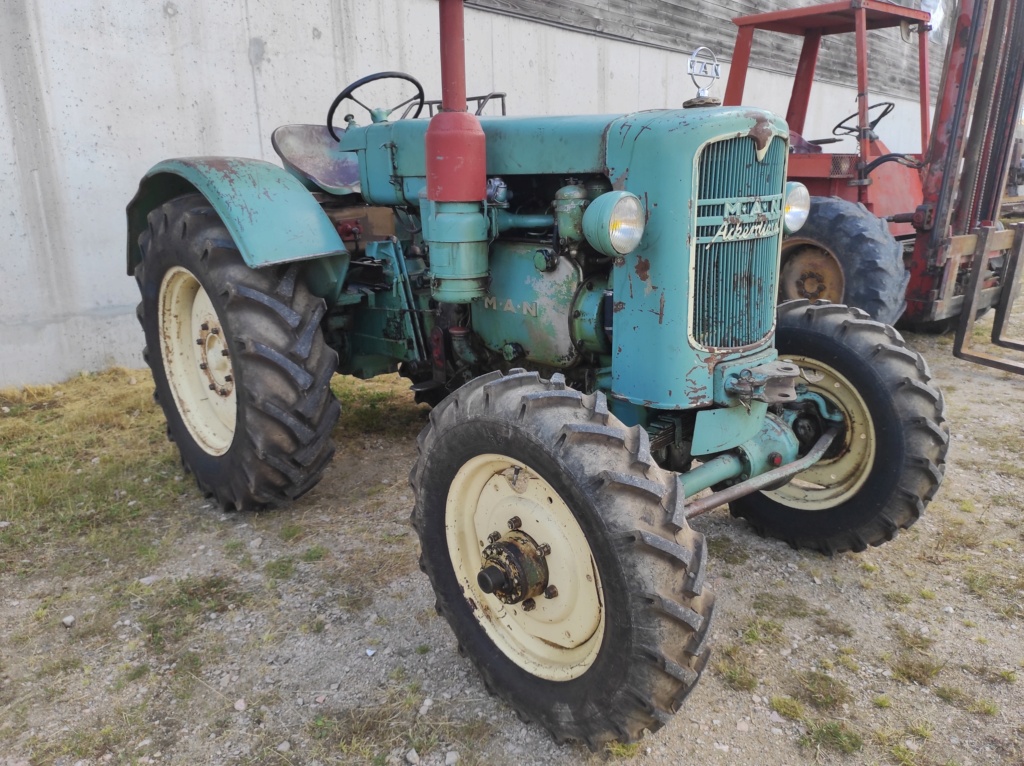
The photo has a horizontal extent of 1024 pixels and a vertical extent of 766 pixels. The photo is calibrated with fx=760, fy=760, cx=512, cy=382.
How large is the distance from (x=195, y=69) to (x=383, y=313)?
2969mm

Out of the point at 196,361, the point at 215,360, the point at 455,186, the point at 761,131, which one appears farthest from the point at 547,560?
the point at 196,361

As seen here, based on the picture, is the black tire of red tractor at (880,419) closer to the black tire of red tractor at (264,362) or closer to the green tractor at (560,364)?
the green tractor at (560,364)

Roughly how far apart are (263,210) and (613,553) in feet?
6.46

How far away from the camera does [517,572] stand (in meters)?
2.01

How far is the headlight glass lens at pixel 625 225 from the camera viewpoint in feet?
6.99

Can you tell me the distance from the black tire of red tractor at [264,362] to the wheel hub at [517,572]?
122 centimetres

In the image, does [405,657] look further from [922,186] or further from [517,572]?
[922,186]

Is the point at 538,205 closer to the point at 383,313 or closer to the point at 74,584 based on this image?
the point at 383,313

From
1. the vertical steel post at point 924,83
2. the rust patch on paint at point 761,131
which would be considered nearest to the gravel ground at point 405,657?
the rust patch on paint at point 761,131

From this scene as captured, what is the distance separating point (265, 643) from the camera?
2.45m

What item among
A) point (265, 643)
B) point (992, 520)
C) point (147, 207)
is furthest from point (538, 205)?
point (992, 520)

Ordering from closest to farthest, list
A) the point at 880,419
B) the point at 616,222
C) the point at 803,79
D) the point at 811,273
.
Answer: the point at 616,222
the point at 880,419
the point at 811,273
the point at 803,79

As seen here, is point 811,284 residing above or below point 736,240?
below

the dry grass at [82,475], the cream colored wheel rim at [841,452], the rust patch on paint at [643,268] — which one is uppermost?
the rust patch on paint at [643,268]
